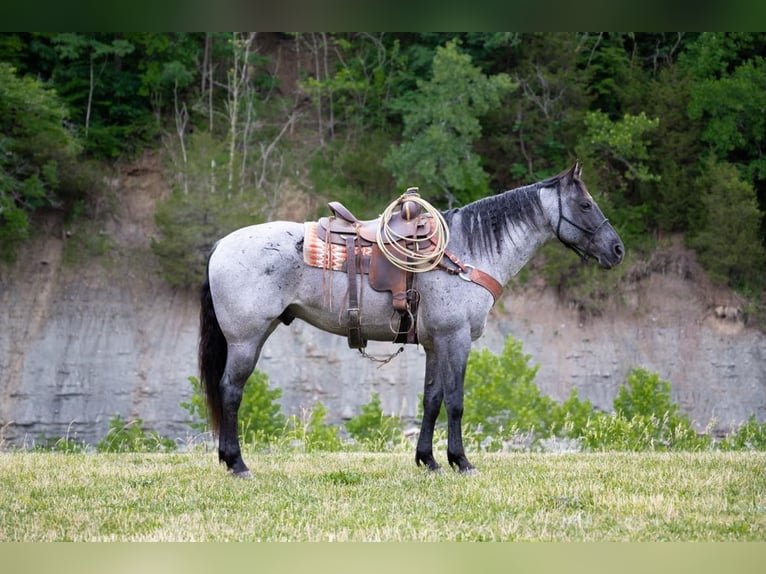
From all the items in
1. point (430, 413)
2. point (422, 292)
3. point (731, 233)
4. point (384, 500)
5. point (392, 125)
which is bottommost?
point (384, 500)

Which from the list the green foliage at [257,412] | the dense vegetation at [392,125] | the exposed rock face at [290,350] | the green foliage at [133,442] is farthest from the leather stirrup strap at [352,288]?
the dense vegetation at [392,125]

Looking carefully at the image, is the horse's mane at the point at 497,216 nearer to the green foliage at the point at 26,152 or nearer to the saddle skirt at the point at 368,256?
the saddle skirt at the point at 368,256

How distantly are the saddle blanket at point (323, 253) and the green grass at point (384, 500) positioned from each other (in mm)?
1706

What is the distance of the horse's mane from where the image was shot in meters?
7.35

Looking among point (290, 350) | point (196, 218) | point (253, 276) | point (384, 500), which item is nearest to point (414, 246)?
point (253, 276)

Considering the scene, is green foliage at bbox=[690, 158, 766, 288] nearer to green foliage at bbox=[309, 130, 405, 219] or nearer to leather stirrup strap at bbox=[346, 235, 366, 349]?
green foliage at bbox=[309, 130, 405, 219]

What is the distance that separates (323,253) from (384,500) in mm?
2161

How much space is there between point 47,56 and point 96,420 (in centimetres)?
1269

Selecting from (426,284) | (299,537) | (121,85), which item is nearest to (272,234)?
(426,284)

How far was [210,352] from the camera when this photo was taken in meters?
7.33

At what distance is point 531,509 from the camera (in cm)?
558

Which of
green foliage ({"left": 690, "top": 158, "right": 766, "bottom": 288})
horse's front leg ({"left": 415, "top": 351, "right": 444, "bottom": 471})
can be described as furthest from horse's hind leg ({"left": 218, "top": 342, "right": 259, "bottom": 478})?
green foliage ({"left": 690, "top": 158, "right": 766, "bottom": 288})

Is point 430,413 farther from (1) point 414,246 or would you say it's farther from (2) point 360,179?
(2) point 360,179

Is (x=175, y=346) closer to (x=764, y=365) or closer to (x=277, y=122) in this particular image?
(x=277, y=122)
